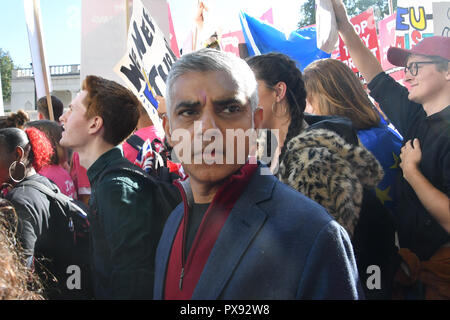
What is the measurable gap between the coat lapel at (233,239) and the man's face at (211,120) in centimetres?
10

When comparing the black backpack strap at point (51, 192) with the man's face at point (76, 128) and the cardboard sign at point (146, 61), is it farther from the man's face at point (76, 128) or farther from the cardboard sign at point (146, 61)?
the cardboard sign at point (146, 61)

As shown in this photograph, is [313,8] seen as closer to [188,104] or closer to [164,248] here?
[188,104]

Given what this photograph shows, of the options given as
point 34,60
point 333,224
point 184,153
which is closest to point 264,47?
point 34,60

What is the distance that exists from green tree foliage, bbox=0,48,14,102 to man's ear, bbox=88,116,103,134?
672mm

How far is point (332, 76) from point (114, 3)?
139 cm

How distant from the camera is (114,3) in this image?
2361mm

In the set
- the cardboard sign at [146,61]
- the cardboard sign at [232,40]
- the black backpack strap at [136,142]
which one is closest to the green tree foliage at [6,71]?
the cardboard sign at [146,61]

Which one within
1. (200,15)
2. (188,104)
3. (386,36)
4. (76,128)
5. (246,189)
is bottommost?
(246,189)

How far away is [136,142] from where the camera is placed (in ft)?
6.47

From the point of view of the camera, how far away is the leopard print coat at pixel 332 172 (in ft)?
4.27

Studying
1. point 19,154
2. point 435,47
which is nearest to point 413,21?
point 435,47

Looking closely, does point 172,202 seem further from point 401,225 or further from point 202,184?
point 401,225

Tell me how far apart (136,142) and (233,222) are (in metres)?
1.03

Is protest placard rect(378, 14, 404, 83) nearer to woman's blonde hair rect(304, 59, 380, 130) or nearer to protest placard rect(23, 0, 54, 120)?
woman's blonde hair rect(304, 59, 380, 130)
